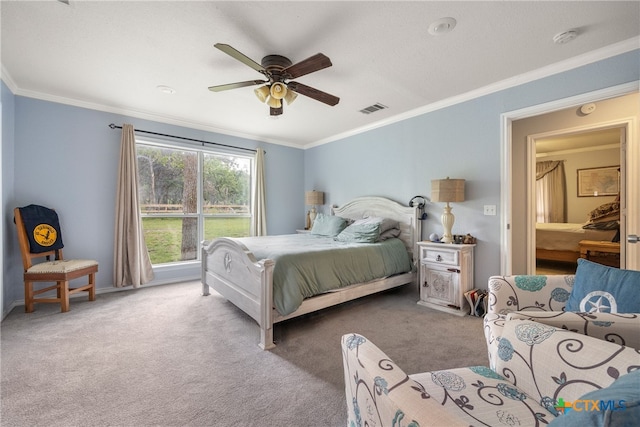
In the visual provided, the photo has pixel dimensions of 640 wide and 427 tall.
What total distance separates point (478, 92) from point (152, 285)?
5.01 m

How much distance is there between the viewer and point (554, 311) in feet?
4.69

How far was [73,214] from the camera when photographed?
3.48m

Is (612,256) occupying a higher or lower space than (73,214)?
lower

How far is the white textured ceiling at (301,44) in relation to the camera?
73.1 inches

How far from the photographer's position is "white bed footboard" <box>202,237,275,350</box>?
2.25 metres

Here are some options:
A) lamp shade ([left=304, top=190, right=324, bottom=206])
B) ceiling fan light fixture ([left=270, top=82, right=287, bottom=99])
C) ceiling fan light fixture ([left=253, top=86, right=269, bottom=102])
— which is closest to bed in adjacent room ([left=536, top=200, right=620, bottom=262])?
lamp shade ([left=304, top=190, right=324, bottom=206])

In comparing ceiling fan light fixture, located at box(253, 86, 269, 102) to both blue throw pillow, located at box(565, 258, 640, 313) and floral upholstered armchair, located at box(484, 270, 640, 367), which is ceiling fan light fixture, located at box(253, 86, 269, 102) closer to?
floral upholstered armchair, located at box(484, 270, 640, 367)

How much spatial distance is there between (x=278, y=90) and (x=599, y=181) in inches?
289

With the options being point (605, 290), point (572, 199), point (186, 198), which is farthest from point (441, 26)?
point (572, 199)

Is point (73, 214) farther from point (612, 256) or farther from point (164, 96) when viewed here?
point (612, 256)

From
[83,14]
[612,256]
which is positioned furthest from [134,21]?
[612,256]

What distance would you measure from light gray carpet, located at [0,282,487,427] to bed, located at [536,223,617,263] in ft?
11.6

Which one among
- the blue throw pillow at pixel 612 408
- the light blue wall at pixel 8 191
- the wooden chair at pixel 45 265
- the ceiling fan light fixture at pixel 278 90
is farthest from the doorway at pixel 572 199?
the light blue wall at pixel 8 191

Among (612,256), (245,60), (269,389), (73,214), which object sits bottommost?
(269,389)
